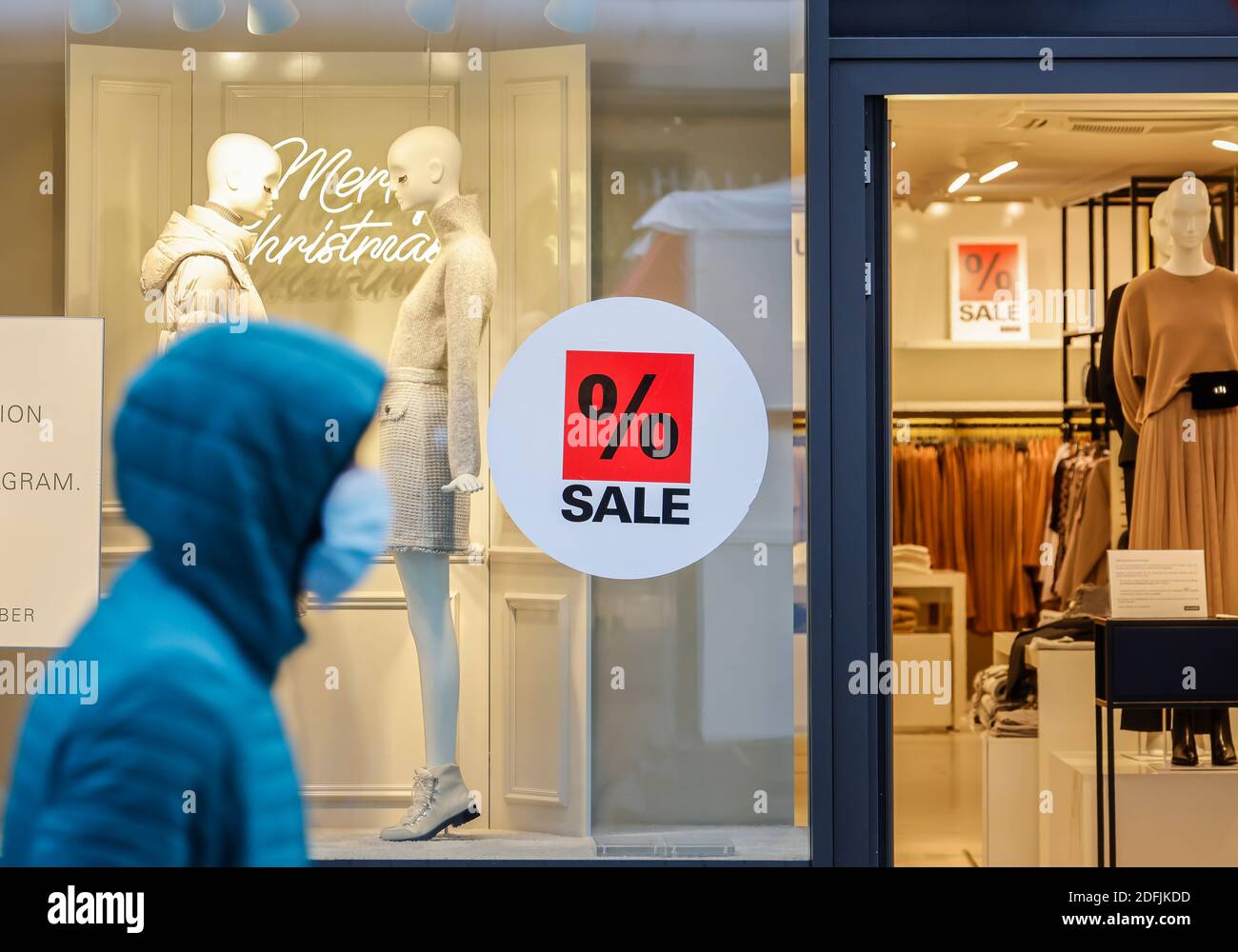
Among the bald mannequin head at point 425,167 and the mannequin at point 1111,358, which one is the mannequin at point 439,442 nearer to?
the bald mannequin head at point 425,167

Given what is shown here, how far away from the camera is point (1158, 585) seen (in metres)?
3.48

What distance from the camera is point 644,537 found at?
10.0ft

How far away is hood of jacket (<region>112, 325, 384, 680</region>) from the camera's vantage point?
1472mm

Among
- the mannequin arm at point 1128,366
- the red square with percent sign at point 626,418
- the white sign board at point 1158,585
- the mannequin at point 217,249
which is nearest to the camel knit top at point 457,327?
the red square with percent sign at point 626,418

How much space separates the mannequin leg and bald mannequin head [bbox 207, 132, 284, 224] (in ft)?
3.11

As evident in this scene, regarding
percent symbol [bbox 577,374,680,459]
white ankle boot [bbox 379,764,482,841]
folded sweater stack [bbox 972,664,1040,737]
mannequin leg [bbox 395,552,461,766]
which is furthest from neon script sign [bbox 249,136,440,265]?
folded sweater stack [bbox 972,664,1040,737]

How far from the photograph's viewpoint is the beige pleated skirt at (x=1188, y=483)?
3.75 metres

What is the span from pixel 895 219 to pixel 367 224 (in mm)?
4706

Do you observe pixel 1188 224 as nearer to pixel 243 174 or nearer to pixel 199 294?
pixel 243 174

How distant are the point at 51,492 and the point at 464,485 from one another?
3.32ft

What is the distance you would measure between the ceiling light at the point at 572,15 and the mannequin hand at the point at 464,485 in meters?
1.14

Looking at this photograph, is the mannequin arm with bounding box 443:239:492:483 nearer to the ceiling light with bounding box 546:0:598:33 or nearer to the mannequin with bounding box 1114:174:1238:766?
the ceiling light with bounding box 546:0:598:33

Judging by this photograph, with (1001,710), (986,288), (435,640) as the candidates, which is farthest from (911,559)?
(435,640)
